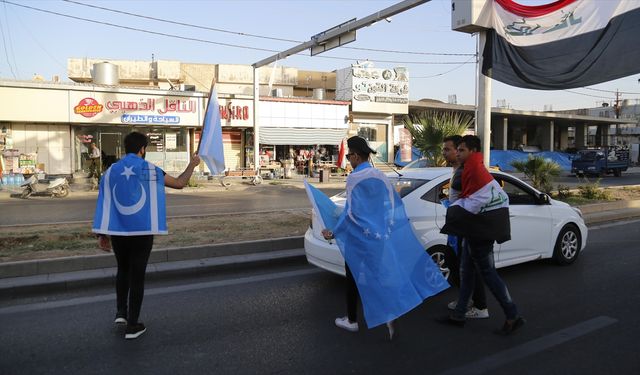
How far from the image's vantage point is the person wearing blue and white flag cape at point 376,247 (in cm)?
430

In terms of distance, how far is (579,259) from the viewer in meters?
7.66

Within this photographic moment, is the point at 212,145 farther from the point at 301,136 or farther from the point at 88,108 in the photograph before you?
the point at 301,136

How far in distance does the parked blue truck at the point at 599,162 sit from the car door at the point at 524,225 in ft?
94.1

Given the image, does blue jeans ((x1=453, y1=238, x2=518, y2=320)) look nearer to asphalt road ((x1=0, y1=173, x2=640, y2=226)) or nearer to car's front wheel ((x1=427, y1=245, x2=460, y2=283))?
car's front wheel ((x1=427, y1=245, x2=460, y2=283))

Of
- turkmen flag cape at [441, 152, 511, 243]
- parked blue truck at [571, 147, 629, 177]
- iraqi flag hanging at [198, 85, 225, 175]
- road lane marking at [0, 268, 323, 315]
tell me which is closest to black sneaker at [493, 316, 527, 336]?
turkmen flag cape at [441, 152, 511, 243]

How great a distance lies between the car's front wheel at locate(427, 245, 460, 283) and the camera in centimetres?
582

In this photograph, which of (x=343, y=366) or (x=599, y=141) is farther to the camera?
(x=599, y=141)

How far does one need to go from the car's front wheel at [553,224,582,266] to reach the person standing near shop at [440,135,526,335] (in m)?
2.92

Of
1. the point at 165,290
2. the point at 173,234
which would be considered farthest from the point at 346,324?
the point at 173,234

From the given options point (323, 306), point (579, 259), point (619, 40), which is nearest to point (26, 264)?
point (323, 306)

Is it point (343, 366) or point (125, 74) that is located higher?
point (125, 74)

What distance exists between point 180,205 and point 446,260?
34.0 ft

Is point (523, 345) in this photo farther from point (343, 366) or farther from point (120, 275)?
point (120, 275)

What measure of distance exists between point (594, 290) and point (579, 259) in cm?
183
